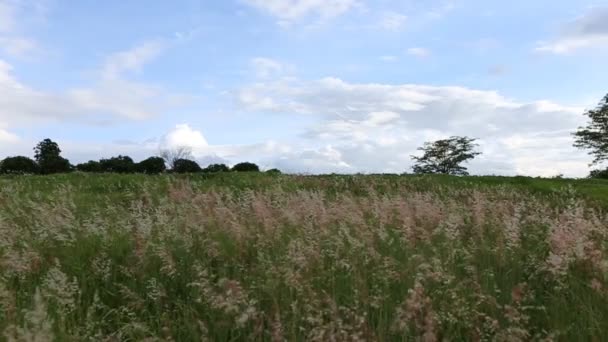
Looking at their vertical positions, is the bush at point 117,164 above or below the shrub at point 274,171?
above

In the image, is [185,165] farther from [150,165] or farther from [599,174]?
[599,174]

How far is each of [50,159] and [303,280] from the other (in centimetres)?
4240

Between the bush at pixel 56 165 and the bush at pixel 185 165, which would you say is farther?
the bush at pixel 185 165

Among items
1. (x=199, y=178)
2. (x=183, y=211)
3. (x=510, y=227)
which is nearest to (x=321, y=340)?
(x=510, y=227)

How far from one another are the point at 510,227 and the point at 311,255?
2336mm

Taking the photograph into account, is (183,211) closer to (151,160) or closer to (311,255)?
(311,255)

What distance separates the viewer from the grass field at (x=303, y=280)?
3799 millimetres

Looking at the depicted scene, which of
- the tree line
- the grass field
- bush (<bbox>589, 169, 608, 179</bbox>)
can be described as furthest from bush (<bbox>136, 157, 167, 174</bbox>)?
bush (<bbox>589, 169, 608, 179</bbox>)

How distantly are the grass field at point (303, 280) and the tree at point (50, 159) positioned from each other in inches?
1421

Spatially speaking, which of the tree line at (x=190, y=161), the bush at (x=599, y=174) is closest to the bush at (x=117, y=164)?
the tree line at (x=190, y=161)

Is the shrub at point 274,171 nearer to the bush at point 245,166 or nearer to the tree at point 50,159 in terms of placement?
the bush at point 245,166

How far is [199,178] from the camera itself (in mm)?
18312

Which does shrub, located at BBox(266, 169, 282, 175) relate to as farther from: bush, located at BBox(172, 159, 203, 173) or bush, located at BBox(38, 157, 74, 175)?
bush, located at BBox(38, 157, 74, 175)

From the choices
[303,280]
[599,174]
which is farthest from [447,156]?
[303,280]
